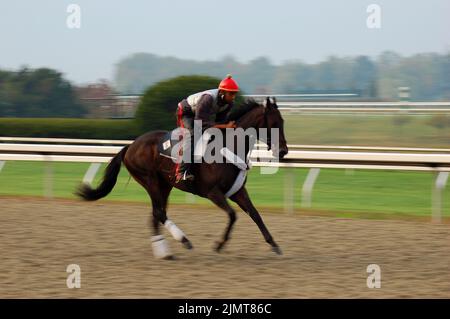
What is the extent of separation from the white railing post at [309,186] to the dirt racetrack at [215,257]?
514 mm

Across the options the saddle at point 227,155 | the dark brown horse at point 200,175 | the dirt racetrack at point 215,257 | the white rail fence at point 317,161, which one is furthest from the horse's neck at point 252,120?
the white rail fence at point 317,161

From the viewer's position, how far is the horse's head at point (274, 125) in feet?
21.9

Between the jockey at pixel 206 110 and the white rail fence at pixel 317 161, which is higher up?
the jockey at pixel 206 110

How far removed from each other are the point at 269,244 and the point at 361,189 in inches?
199

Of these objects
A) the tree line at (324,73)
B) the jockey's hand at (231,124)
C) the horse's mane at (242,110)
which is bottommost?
the tree line at (324,73)

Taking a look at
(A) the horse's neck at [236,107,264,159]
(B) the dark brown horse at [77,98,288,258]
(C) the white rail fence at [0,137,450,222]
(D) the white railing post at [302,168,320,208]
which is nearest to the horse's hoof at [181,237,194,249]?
(B) the dark brown horse at [77,98,288,258]

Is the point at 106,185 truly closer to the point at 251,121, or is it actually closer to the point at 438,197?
the point at 251,121

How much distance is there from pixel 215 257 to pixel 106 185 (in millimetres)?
1385

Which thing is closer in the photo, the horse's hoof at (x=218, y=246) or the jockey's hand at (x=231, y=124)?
A: the jockey's hand at (x=231, y=124)

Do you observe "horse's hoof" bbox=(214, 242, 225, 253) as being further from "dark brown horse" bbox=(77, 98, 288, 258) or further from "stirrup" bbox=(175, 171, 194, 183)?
"stirrup" bbox=(175, 171, 194, 183)

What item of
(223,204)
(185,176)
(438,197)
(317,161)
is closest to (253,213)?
(223,204)

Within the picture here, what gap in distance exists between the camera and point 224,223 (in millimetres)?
8758

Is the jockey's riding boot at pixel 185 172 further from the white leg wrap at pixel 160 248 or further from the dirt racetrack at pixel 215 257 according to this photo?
the dirt racetrack at pixel 215 257

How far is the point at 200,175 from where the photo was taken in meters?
6.96
